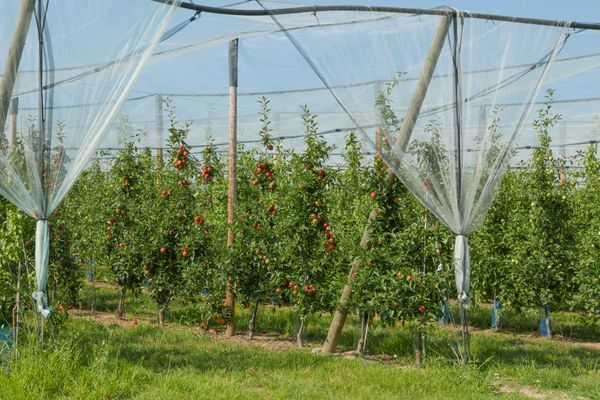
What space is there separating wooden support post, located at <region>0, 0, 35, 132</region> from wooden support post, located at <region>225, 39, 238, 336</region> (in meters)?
2.10

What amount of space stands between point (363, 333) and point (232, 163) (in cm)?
179

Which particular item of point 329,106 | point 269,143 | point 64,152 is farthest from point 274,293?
point 64,152

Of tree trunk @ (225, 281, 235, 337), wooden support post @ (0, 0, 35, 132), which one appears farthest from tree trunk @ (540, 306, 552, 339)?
wooden support post @ (0, 0, 35, 132)

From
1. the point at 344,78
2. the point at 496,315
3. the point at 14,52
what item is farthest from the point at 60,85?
the point at 496,315

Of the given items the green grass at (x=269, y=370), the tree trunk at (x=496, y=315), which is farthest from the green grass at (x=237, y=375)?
the tree trunk at (x=496, y=315)

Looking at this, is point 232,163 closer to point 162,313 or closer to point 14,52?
point 162,313

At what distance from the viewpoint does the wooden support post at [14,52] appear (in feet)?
13.5

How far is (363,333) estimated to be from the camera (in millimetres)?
5734

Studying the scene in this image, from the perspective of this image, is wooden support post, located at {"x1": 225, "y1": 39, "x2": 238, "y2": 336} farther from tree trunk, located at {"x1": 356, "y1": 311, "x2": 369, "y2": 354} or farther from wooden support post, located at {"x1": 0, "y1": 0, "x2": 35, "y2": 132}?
wooden support post, located at {"x1": 0, "y1": 0, "x2": 35, "y2": 132}

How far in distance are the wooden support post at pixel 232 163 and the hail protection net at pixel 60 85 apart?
5.87 ft

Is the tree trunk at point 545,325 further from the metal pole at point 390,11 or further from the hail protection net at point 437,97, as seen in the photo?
the metal pole at point 390,11

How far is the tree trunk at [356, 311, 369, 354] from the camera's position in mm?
5668

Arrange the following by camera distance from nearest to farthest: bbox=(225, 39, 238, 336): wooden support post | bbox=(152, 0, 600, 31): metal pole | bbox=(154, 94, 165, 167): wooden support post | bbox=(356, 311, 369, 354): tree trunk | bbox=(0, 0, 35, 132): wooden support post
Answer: bbox=(0, 0, 35, 132): wooden support post, bbox=(152, 0, 600, 31): metal pole, bbox=(356, 311, 369, 354): tree trunk, bbox=(225, 39, 238, 336): wooden support post, bbox=(154, 94, 165, 167): wooden support post

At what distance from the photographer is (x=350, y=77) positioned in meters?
4.73
